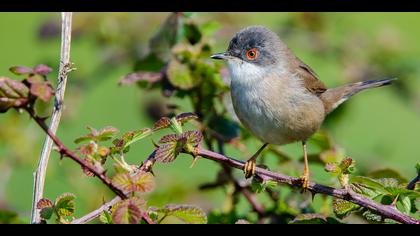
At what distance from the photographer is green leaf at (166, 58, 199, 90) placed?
302cm

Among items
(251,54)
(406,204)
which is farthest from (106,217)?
(251,54)

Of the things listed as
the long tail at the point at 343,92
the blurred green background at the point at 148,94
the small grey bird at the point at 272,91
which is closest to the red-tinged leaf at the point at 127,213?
the blurred green background at the point at 148,94

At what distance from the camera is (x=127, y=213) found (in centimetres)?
167

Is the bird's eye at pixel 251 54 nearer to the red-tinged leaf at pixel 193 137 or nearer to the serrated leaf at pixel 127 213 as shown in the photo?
the red-tinged leaf at pixel 193 137

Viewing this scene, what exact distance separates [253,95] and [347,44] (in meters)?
1.44

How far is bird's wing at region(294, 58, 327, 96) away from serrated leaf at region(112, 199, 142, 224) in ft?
8.24

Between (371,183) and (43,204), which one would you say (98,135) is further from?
(371,183)

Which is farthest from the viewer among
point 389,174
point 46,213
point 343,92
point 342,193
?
point 343,92

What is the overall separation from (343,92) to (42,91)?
3302mm

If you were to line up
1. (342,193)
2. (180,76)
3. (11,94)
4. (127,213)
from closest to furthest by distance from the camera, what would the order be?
(11,94) → (127,213) → (342,193) → (180,76)

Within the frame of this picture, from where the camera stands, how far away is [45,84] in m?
1.59

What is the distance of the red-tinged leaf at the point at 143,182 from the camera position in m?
1.74
